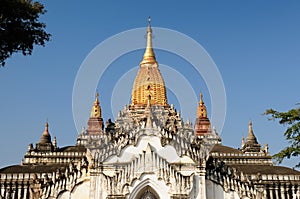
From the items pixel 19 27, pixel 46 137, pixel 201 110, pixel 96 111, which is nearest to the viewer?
pixel 19 27

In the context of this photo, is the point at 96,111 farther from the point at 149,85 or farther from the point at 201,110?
the point at 201,110

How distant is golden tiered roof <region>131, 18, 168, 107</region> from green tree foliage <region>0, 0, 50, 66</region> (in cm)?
4032

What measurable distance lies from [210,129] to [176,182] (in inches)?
1276

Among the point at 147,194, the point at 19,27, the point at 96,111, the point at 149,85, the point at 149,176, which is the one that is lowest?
the point at 147,194

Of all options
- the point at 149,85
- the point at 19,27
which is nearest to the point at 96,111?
the point at 149,85

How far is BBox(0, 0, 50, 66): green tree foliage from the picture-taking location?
16.7 m

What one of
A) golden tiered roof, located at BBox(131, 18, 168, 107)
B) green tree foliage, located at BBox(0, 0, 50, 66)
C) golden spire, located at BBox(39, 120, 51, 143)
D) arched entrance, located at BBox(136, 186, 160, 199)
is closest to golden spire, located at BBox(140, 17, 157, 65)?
golden tiered roof, located at BBox(131, 18, 168, 107)

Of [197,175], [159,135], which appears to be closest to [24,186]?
[159,135]

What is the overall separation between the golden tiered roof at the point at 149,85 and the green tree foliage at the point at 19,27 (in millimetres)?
40315

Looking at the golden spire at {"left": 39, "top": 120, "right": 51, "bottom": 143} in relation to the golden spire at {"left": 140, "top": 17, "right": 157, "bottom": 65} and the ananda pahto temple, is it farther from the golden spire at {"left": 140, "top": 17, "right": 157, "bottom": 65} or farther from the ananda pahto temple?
the golden spire at {"left": 140, "top": 17, "right": 157, "bottom": 65}

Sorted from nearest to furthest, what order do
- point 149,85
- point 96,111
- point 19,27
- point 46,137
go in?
point 19,27, point 46,137, point 149,85, point 96,111

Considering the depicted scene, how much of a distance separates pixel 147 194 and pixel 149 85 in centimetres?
3467

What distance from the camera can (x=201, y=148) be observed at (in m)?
29.8

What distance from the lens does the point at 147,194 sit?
90.8 ft
